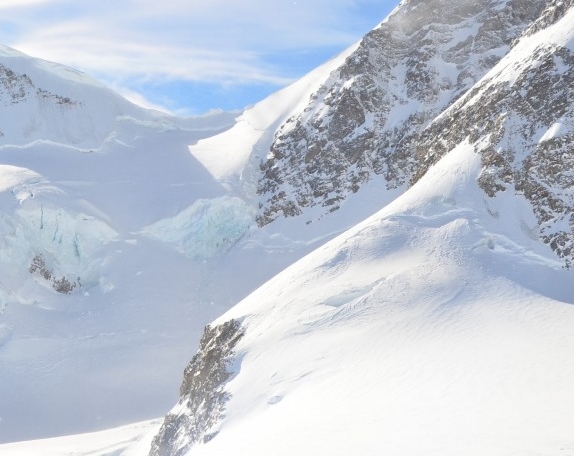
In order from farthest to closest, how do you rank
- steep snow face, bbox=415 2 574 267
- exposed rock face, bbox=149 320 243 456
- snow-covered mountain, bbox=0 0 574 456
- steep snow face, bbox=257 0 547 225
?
steep snow face, bbox=257 0 547 225 → steep snow face, bbox=415 2 574 267 → exposed rock face, bbox=149 320 243 456 → snow-covered mountain, bbox=0 0 574 456

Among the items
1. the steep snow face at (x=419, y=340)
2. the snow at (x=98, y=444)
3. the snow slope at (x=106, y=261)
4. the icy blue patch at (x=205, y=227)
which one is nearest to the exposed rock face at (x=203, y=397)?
the steep snow face at (x=419, y=340)

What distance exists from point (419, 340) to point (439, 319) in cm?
159

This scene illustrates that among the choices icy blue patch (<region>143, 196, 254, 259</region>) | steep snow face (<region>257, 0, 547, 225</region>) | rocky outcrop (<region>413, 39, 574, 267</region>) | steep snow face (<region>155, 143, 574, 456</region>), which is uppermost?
steep snow face (<region>257, 0, 547, 225</region>)

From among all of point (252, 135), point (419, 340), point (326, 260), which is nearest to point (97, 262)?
point (252, 135)

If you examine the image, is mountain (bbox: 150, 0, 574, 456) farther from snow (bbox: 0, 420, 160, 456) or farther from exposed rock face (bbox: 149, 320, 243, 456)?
snow (bbox: 0, 420, 160, 456)

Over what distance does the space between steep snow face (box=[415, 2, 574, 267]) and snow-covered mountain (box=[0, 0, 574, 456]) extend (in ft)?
0.36

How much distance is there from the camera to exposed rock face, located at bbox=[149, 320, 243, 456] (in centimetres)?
2572

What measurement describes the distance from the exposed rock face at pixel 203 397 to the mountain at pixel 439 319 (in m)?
0.10

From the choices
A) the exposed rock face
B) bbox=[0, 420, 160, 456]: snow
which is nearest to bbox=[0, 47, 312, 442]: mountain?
bbox=[0, 420, 160, 456]: snow

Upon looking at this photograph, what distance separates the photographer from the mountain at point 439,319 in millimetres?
17688

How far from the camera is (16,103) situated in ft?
214

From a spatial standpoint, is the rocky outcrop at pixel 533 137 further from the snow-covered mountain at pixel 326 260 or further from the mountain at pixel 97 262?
the mountain at pixel 97 262

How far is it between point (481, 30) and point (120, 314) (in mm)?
38150

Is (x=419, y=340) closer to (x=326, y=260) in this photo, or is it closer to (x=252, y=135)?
(x=326, y=260)
